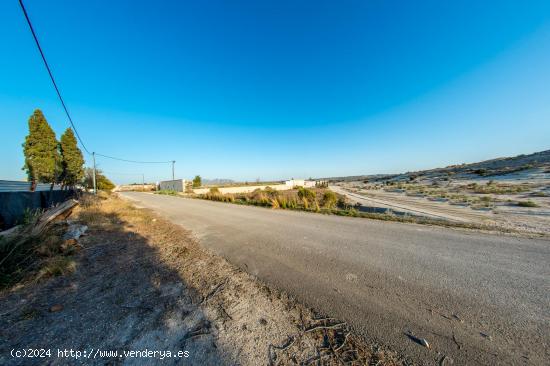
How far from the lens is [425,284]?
287 centimetres

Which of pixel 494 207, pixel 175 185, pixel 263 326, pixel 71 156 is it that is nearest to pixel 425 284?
pixel 263 326

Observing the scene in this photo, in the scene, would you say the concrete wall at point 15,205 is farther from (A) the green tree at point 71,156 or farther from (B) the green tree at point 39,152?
(A) the green tree at point 71,156

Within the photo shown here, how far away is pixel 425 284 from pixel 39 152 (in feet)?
122

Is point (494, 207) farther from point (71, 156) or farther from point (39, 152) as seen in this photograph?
point (71, 156)

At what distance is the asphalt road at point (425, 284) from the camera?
1830 millimetres

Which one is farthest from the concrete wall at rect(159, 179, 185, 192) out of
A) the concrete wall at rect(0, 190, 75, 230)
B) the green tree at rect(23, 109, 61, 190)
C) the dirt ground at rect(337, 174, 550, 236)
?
the dirt ground at rect(337, 174, 550, 236)

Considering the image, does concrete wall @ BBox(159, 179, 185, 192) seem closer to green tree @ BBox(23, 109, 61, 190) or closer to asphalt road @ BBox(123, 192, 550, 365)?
green tree @ BBox(23, 109, 61, 190)

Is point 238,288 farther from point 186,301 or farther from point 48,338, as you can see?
point 48,338

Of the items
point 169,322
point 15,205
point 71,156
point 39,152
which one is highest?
point 71,156

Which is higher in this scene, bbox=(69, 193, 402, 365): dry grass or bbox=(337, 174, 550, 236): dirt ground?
bbox=(69, 193, 402, 365): dry grass

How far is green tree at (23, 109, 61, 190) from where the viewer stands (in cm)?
2294

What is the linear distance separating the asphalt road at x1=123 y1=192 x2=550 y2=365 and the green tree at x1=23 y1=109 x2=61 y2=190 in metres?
31.2

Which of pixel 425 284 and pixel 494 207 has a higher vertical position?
pixel 425 284

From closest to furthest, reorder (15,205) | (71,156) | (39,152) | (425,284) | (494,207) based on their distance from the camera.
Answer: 1. (425,284)
2. (15,205)
3. (494,207)
4. (39,152)
5. (71,156)
